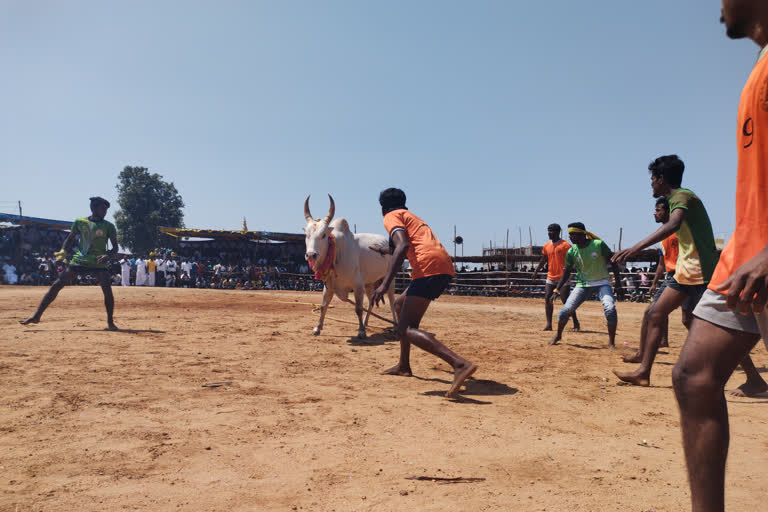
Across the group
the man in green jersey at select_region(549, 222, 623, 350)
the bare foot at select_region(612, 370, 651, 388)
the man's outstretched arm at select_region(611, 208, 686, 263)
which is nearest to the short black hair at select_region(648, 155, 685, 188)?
the man's outstretched arm at select_region(611, 208, 686, 263)

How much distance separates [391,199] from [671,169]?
261 centimetres

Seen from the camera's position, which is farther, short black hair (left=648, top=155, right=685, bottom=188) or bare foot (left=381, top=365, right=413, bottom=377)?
bare foot (left=381, top=365, right=413, bottom=377)

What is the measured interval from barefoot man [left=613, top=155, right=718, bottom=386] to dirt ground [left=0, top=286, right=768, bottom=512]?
0.58 metres

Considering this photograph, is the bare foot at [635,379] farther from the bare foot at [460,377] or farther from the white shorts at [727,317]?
the white shorts at [727,317]

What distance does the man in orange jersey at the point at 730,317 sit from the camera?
1.55m

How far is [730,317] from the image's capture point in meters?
1.63

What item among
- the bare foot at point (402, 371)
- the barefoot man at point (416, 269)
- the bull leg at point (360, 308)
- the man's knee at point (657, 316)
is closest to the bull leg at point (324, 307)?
the bull leg at point (360, 308)

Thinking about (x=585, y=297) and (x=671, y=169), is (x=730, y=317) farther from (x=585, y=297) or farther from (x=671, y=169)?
(x=585, y=297)

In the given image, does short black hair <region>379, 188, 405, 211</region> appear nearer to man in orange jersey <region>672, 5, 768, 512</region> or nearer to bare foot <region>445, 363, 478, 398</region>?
bare foot <region>445, 363, 478, 398</region>

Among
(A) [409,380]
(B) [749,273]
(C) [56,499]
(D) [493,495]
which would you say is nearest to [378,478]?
(D) [493,495]

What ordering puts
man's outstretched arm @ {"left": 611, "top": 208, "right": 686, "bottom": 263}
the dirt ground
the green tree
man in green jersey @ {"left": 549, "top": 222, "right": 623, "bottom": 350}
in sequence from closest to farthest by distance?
the dirt ground → man's outstretched arm @ {"left": 611, "top": 208, "right": 686, "bottom": 263} → man in green jersey @ {"left": 549, "top": 222, "right": 623, "bottom": 350} → the green tree

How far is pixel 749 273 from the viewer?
1526 millimetres

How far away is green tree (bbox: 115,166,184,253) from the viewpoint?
148 feet

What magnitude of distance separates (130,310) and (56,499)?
1001 centimetres
